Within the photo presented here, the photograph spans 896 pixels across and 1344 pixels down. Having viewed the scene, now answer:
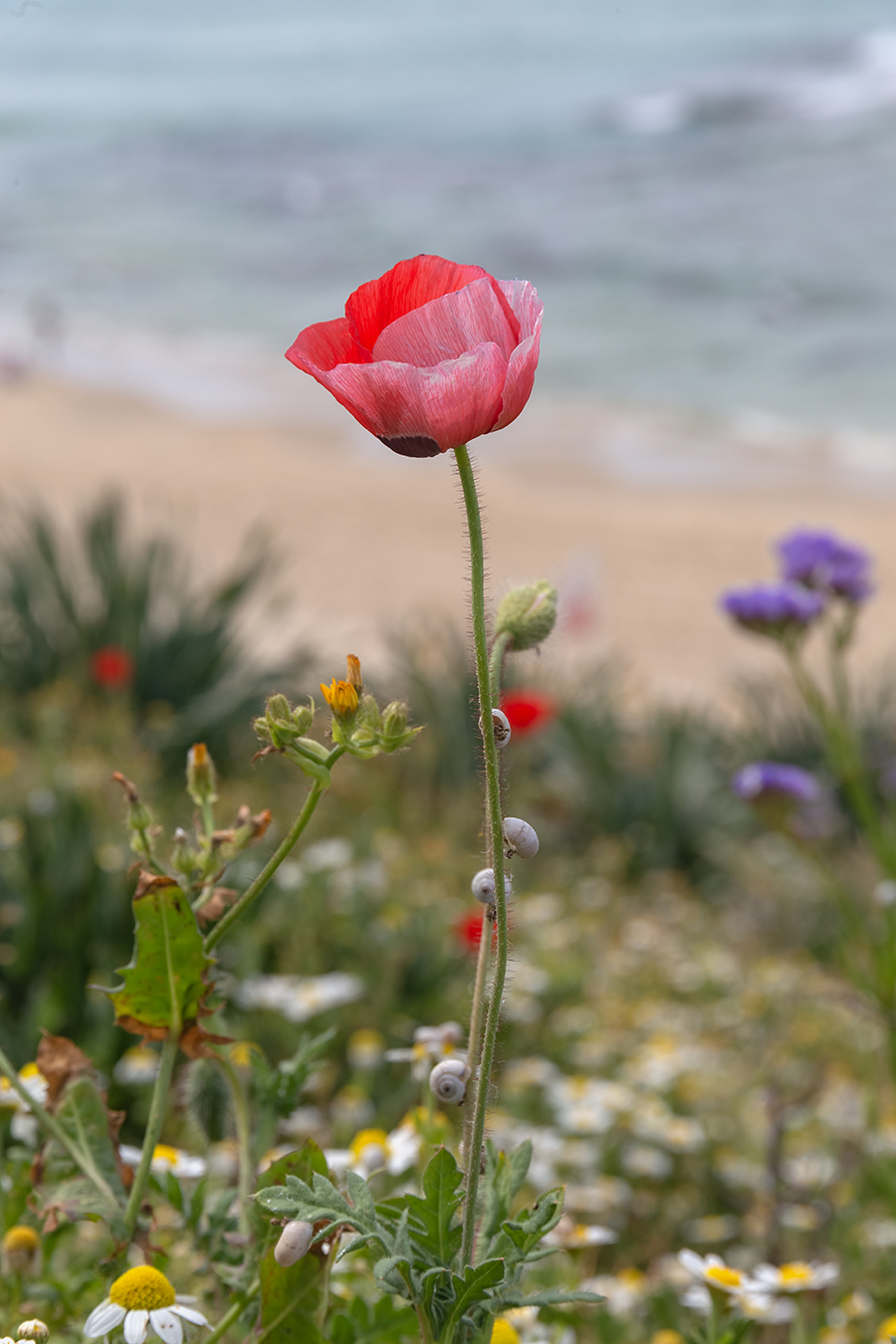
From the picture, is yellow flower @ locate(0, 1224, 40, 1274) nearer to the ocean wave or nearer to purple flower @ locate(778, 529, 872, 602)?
purple flower @ locate(778, 529, 872, 602)

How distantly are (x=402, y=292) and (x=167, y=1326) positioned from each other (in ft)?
2.37

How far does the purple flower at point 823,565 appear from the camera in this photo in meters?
2.65

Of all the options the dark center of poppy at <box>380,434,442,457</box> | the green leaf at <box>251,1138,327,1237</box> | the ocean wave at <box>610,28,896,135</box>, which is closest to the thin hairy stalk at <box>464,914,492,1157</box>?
the green leaf at <box>251,1138,327,1237</box>

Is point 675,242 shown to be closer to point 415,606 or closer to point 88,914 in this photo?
point 415,606

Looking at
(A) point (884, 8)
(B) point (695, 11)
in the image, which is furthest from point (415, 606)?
(B) point (695, 11)

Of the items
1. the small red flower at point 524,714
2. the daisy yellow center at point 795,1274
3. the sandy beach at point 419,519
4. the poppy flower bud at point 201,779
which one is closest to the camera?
the poppy flower bud at point 201,779

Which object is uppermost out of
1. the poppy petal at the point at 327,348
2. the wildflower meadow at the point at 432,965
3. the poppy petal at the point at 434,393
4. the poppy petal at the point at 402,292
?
the poppy petal at the point at 402,292

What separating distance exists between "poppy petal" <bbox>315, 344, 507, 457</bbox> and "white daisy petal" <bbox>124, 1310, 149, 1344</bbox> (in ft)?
2.04

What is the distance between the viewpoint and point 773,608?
255 cm

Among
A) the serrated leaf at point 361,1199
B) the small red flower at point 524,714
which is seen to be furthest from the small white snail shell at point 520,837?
the small red flower at point 524,714

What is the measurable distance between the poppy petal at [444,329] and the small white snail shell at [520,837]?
0.30 metres

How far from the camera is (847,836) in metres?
6.38

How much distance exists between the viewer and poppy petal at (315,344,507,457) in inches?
31.1

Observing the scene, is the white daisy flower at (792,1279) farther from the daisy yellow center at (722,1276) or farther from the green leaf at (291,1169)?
the green leaf at (291,1169)
